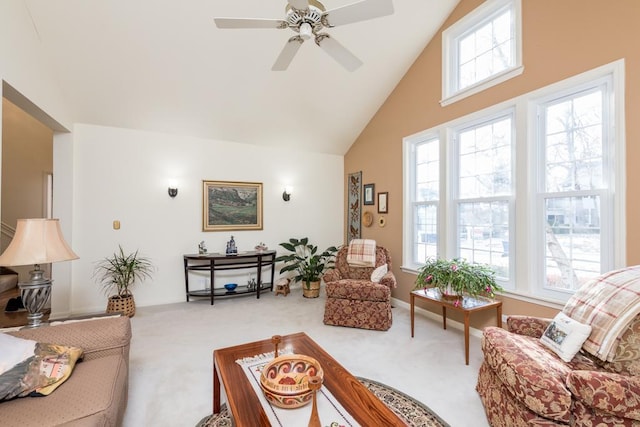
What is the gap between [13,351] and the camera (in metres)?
1.46

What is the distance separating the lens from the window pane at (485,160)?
3.12 metres

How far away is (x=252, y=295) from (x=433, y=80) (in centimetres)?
422

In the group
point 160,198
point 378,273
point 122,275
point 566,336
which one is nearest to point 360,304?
point 378,273

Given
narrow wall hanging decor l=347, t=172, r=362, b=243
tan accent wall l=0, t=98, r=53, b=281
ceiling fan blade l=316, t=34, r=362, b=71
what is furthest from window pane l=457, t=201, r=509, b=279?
tan accent wall l=0, t=98, r=53, b=281

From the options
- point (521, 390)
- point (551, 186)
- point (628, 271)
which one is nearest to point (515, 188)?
point (551, 186)

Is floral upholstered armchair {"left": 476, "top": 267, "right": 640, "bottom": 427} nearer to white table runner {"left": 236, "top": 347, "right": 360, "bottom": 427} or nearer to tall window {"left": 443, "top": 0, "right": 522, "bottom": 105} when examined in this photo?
white table runner {"left": 236, "top": 347, "right": 360, "bottom": 427}

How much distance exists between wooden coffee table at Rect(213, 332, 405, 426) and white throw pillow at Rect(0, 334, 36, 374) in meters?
0.94

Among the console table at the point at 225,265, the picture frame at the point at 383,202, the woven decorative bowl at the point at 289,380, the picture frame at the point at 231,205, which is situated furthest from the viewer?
the picture frame at the point at 231,205

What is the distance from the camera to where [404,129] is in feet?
14.1

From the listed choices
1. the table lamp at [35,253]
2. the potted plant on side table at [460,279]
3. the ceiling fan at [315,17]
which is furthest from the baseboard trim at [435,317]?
the table lamp at [35,253]

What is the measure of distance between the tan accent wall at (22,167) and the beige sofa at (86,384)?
4.76m

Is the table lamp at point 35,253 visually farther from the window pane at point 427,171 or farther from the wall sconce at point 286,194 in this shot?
the window pane at point 427,171

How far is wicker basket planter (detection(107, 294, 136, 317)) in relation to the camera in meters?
3.77

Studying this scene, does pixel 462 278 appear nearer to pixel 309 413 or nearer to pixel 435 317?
pixel 435 317
